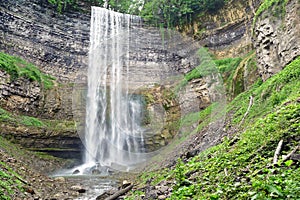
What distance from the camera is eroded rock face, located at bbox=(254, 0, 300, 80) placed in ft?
30.1

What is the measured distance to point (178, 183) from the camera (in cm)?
478

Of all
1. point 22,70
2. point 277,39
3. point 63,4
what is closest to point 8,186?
point 277,39

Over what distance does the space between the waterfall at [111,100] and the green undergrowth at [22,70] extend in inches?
137

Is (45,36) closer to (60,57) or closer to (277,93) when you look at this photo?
(60,57)

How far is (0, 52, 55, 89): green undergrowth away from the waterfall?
3.47 metres

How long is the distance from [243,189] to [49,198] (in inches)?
242

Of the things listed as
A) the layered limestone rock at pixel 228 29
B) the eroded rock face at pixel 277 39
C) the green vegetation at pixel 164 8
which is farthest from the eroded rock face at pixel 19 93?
the eroded rock face at pixel 277 39

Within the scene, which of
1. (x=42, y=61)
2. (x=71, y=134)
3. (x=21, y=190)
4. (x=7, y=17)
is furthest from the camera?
(x=42, y=61)

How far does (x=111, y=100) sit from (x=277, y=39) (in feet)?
47.4

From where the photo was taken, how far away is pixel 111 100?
2188 cm

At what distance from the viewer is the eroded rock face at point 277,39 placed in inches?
361

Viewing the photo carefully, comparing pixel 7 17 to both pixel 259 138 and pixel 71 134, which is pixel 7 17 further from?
pixel 259 138

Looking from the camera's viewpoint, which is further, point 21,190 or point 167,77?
point 167,77

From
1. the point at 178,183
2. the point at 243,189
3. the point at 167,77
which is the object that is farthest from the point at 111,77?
the point at 243,189
